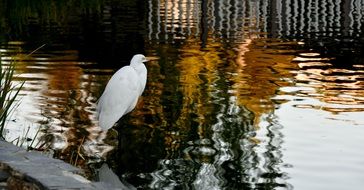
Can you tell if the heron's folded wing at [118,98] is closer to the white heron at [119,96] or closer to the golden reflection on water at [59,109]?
the white heron at [119,96]

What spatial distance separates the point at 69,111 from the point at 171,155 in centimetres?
256

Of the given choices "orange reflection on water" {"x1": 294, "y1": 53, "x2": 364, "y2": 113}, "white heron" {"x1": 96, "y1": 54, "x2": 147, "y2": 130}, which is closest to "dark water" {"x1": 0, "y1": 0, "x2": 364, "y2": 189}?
"orange reflection on water" {"x1": 294, "y1": 53, "x2": 364, "y2": 113}

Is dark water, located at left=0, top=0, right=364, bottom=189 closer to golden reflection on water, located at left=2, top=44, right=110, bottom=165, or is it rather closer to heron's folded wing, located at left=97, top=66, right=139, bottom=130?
golden reflection on water, located at left=2, top=44, right=110, bottom=165

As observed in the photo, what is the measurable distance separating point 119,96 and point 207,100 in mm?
2551

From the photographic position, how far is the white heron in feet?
31.0

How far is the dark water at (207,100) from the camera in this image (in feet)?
27.5

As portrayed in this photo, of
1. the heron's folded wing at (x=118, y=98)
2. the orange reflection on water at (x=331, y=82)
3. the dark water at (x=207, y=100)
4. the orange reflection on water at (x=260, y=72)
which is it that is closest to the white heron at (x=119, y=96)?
the heron's folded wing at (x=118, y=98)

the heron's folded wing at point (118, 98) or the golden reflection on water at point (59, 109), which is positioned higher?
the heron's folded wing at point (118, 98)

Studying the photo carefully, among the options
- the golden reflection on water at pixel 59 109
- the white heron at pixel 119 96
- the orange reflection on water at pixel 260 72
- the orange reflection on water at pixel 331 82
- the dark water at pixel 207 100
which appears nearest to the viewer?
the dark water at pixel 207 100

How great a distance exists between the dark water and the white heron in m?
0.26

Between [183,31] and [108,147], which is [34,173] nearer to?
[108,147]

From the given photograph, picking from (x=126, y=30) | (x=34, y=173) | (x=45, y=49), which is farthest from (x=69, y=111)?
(x=126, y=30)

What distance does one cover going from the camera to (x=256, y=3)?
95.0 ft

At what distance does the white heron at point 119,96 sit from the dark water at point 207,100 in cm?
26
